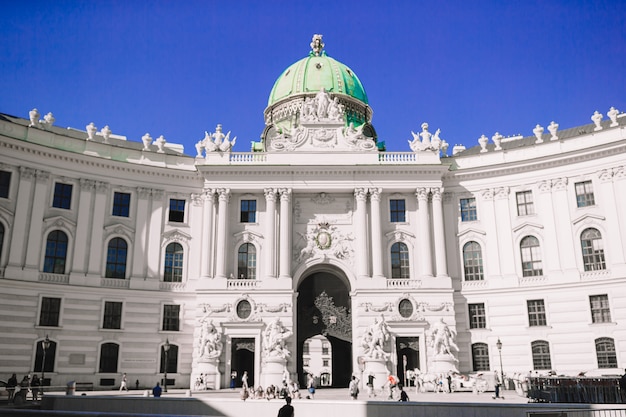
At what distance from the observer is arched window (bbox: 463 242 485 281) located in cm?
4653

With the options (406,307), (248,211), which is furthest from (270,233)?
(406,307)

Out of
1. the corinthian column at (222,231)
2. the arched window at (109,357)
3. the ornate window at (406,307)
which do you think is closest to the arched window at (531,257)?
the ornate window at (406,307)

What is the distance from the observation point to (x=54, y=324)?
4159 cm

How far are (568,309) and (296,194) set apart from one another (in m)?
22.5

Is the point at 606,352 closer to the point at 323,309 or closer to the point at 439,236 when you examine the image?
the point at 439,236

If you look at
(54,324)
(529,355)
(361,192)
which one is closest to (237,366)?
(54,324)

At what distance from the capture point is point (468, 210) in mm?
48250

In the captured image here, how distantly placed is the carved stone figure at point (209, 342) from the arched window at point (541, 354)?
23155 millimetres

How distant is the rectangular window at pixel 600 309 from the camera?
137 ft

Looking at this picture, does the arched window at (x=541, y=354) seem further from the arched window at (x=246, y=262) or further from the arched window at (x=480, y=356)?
the arched window at (x=246, y=262)

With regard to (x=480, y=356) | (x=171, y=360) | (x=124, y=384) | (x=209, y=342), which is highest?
(x=209, y=342)

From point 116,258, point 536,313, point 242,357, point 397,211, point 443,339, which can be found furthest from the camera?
point 397,211

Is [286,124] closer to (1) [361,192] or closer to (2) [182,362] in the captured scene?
(1) [361,192]

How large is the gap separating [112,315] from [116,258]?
4.40 m
